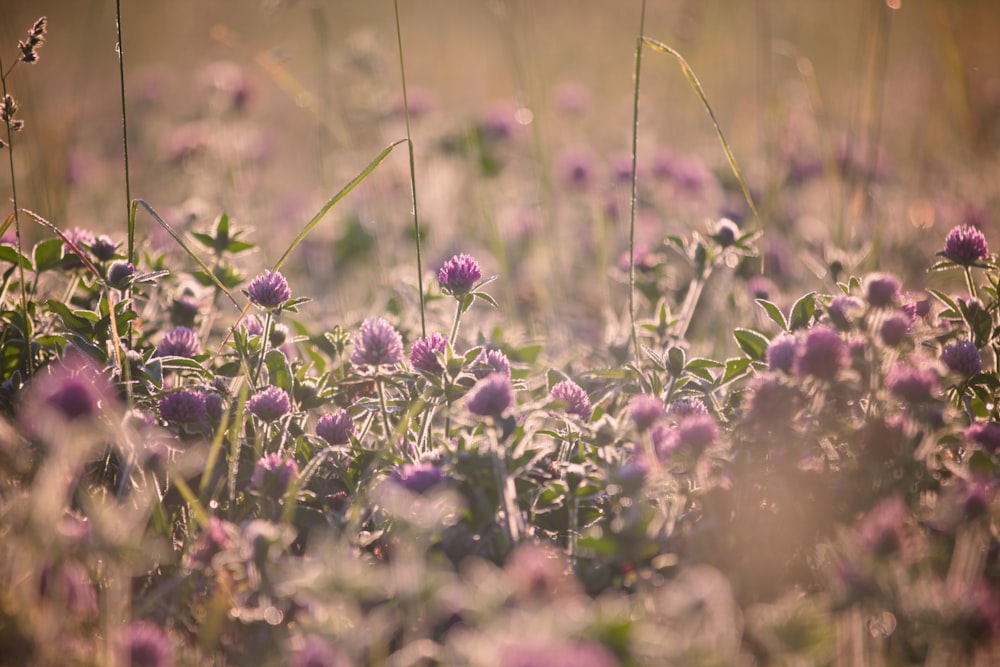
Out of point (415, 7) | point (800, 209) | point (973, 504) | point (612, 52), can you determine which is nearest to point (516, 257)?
point (800, 209)

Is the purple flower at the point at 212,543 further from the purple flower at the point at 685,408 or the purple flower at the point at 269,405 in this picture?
the purple flower at the point at 685,408

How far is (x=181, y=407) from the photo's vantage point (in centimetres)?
169

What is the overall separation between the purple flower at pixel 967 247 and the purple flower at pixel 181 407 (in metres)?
1.59

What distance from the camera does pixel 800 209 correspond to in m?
4.22

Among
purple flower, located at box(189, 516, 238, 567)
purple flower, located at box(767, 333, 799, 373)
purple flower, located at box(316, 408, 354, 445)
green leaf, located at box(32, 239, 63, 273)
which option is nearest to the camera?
purple flower, located at box(189, 516, 238, 567)

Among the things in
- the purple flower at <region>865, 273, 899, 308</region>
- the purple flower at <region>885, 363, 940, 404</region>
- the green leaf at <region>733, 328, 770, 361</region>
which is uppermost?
the purple flower at <region>865, 273, 899, 308</region>

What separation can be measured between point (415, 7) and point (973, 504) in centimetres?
878

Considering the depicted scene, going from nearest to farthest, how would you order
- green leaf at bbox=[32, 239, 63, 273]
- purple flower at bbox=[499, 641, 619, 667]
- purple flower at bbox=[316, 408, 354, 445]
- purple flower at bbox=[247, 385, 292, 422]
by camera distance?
purple flower at bbox=[499, 641, 619, 667], purple flower at bbox=[247, 385, 292, 422], purple flower at bbox=[316, 408, 354, 445], green leaf at bbox=[32, 239, 63, 273]

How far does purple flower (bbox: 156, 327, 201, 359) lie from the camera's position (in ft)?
6.15

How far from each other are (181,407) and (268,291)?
0.92ft

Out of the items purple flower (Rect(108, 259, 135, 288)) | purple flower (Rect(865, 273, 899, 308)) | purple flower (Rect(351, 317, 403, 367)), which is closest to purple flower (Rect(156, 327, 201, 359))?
purple flower (Rect(108, 259, 135, 288))

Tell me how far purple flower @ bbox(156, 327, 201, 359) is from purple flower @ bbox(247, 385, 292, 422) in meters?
0.27

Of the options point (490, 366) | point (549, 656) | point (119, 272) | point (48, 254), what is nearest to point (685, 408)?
point (490, 366)

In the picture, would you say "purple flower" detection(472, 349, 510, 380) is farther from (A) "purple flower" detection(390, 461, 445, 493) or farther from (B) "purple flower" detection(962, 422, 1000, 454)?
(B) "purple flower" detection(962, 422, 1000, 454)
